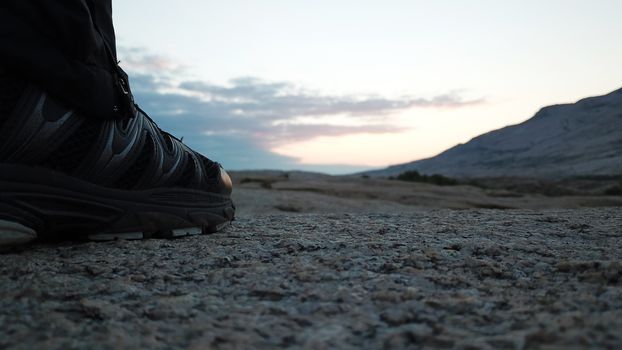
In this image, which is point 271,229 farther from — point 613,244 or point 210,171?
point 613,244

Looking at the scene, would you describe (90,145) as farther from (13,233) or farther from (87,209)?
(13,233)

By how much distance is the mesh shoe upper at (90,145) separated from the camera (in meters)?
1.44

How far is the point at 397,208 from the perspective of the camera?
8766mm

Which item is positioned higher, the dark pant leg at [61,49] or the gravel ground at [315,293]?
the dark pant leg at [61,49]

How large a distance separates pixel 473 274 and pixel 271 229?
1163mm

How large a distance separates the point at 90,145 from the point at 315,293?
3.14 feet

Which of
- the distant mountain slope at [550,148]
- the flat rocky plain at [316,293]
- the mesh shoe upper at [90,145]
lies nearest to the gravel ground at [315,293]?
the flat rocky plain at [316,293]

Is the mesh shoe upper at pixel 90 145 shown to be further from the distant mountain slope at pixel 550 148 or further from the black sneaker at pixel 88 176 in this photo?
the distant mountain slope at pixel 550 148

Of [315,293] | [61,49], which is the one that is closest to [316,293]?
[315,293]

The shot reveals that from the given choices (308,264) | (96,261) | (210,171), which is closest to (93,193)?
(96,261)

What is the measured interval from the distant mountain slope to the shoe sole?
31270mm

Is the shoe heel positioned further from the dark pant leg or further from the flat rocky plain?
the dark pant leg

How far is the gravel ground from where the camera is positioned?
0.87 metres

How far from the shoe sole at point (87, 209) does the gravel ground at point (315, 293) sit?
0.07m
